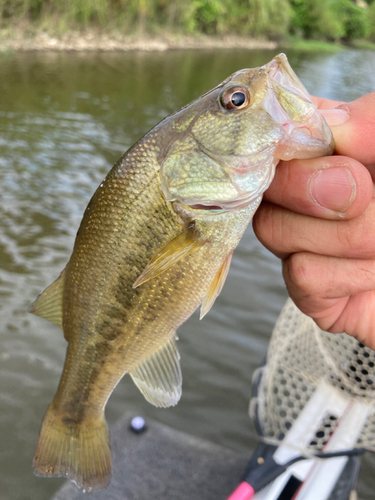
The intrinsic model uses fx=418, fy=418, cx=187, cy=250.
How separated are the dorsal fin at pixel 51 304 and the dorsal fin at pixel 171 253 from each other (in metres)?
0.63

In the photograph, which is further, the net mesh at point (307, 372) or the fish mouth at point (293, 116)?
the net mesh at point (307, 372)

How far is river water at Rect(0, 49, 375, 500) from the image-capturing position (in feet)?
14.0

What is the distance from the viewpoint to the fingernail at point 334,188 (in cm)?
160

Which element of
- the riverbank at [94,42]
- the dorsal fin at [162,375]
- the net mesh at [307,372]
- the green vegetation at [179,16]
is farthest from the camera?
the green vegetation at [179,16]

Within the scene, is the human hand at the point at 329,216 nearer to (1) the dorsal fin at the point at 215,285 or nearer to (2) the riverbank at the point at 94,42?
(1) the dorsal fin at the point at 215,285

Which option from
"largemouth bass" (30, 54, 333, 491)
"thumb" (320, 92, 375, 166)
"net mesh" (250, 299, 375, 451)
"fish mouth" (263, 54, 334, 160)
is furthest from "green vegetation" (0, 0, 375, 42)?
"thumb" (320, 92, 375, 166)

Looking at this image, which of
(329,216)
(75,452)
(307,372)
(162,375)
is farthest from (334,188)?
(307,372)

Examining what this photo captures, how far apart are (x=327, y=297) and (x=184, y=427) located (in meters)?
2.93

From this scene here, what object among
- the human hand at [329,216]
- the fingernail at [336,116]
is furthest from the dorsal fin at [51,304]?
the fingernail at [336,116]

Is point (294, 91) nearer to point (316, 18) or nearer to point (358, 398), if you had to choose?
point (358, 398)

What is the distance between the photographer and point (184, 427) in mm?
4320

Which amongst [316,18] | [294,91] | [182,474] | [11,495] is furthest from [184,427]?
[316,18]

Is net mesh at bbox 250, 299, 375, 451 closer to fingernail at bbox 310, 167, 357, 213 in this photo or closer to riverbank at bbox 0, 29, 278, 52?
fingernail at bbox 310, 167, 357, 213

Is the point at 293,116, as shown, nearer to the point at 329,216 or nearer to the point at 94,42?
the point at 329,216
